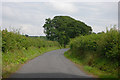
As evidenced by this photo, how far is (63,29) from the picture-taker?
59.5m

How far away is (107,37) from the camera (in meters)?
13.2

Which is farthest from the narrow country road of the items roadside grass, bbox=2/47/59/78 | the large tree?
the large tree

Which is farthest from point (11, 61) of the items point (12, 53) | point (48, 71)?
point (48, 71)

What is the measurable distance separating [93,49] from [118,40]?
458 centimetres

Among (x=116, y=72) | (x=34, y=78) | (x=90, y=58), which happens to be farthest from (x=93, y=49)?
(x=34, y=78)

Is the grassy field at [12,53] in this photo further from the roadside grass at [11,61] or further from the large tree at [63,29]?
the large tree at [63,29]

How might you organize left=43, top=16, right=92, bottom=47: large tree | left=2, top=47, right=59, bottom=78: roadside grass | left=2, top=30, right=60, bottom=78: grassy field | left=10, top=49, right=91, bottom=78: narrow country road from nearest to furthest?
left=10, top=49, right=91, bottom=78: narrow country road → left=2, top=47, right=59, bottom=78: roadside grass → left=2, top=30, right=60, bottom=78: grassy field → left=43, top=16, right=92, bottom=47: large tree

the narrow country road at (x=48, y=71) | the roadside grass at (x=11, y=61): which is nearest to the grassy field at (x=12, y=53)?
the roadside grass at (x=11, y=61)

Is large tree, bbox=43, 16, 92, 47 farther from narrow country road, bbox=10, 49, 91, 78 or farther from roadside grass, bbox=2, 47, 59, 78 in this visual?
narrow country road, bbox=10, 49, 91, 78

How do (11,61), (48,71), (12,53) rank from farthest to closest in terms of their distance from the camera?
(12,53) → (11,61) → (48,71)

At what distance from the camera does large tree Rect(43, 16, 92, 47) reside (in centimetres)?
5731

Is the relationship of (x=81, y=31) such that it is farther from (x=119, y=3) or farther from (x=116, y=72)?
(x=116, y=72)

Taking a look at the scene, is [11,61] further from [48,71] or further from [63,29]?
[63,29]

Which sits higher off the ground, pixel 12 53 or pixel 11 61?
pixel 12 53
